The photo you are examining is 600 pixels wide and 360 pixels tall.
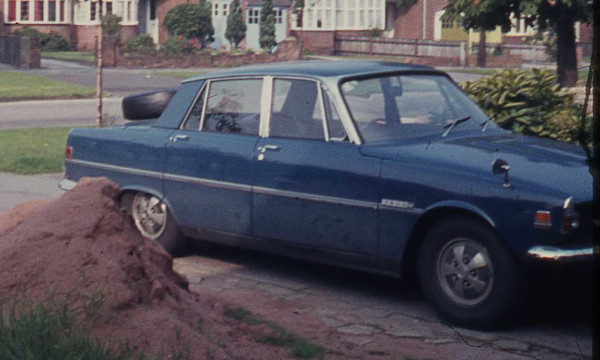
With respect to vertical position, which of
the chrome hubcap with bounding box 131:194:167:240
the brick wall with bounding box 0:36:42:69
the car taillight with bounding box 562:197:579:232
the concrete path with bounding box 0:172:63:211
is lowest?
the concrete path with bounding box 0:172:63:211

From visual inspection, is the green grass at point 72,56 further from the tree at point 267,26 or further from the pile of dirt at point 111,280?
the pile of dirt at point 111,280

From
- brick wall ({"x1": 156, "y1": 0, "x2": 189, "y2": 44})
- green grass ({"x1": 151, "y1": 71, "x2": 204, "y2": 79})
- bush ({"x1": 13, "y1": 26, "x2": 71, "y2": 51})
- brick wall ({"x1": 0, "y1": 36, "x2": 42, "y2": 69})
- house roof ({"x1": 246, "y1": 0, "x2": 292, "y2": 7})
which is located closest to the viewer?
green grass ({"x1": 151, "y1": 71, "x2": 204, "y2": 79})

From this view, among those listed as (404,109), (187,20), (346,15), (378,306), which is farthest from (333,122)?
(346,15)

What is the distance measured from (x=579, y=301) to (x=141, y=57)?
37.3 meters

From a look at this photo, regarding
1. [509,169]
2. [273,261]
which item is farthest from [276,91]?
[509,169]

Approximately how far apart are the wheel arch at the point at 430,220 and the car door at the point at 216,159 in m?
1.40

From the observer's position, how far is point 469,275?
617cm

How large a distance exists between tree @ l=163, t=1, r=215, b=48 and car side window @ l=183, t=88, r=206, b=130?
144 feet

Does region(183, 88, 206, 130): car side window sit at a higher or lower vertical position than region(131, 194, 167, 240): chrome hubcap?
higher

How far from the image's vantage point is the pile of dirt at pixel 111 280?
4.88 metres

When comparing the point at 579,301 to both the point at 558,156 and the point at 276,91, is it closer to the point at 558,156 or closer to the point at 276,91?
the point at 558,156

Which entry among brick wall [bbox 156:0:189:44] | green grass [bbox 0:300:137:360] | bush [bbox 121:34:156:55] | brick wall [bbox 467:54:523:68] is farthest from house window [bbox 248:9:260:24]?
green grass [bbox 0:300:137:360]

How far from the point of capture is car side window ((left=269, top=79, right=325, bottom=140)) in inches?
284

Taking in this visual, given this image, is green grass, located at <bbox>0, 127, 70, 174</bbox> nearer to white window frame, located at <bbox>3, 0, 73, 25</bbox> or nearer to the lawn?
the lawn
